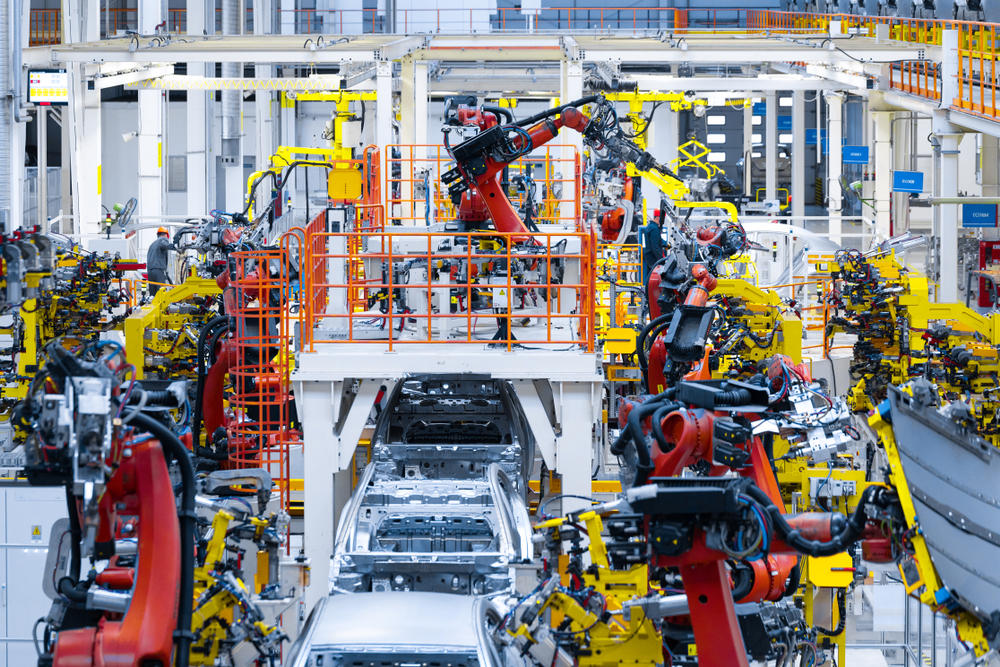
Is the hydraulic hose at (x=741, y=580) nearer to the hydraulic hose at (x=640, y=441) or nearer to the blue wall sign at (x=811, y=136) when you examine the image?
the hydraulic hose at (x=640, y=441)

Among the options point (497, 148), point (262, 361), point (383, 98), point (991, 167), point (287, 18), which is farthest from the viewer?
point (287, 18)

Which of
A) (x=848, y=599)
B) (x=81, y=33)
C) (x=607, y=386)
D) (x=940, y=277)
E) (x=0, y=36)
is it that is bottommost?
(x=848, y=599)

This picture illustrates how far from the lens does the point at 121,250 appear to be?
21.7m

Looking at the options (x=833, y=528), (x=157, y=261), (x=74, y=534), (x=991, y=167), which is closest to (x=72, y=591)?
(x=74, y=534)

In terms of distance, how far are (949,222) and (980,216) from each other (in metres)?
0.53

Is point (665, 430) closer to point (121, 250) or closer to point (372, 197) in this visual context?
point (372, 197)

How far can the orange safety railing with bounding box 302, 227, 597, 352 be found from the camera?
29.0 ft

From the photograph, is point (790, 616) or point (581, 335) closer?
point (790, 616)

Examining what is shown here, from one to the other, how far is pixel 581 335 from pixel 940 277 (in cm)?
1254

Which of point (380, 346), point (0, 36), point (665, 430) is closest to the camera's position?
point (665, 430)

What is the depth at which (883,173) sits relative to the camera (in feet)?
79.3

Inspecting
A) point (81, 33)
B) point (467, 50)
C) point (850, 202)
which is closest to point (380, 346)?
point (467, 50)

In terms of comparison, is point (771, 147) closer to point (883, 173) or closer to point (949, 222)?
point (883, 173)

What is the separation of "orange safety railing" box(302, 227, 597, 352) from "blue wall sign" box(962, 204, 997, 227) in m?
8.36
